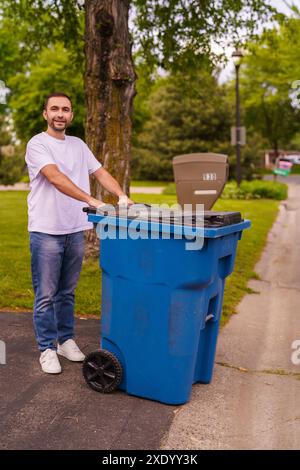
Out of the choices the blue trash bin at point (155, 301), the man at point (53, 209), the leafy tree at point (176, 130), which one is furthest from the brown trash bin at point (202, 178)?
the leafy tree at point (176, 130)

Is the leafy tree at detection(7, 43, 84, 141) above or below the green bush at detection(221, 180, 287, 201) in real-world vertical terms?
above

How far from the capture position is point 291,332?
17.5ft

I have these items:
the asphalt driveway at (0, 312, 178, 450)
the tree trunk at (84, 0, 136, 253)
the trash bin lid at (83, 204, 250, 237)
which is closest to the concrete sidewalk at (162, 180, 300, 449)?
the asphalt driveway at (0, 312, 178, 450)

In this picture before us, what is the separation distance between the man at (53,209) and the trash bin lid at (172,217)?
0.16 m

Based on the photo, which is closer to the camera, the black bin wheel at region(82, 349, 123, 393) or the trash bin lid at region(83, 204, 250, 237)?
the trash bin lid at region(83, 204, 250, 237)

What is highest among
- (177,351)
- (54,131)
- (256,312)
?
(54,131)

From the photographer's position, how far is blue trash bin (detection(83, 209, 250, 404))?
11.1 feet

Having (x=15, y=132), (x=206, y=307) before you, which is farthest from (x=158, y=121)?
(x=206, y=307)

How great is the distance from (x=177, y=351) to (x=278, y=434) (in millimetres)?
692

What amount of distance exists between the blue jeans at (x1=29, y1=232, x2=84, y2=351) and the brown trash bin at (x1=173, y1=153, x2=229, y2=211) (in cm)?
120

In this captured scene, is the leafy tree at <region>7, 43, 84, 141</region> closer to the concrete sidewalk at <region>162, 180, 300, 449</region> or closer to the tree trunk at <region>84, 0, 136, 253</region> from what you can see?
the tree trunk at <region>84, 0, 136, 253</region>

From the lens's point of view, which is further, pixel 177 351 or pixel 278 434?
pixel 177 351

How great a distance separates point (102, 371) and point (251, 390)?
0.96 metres
